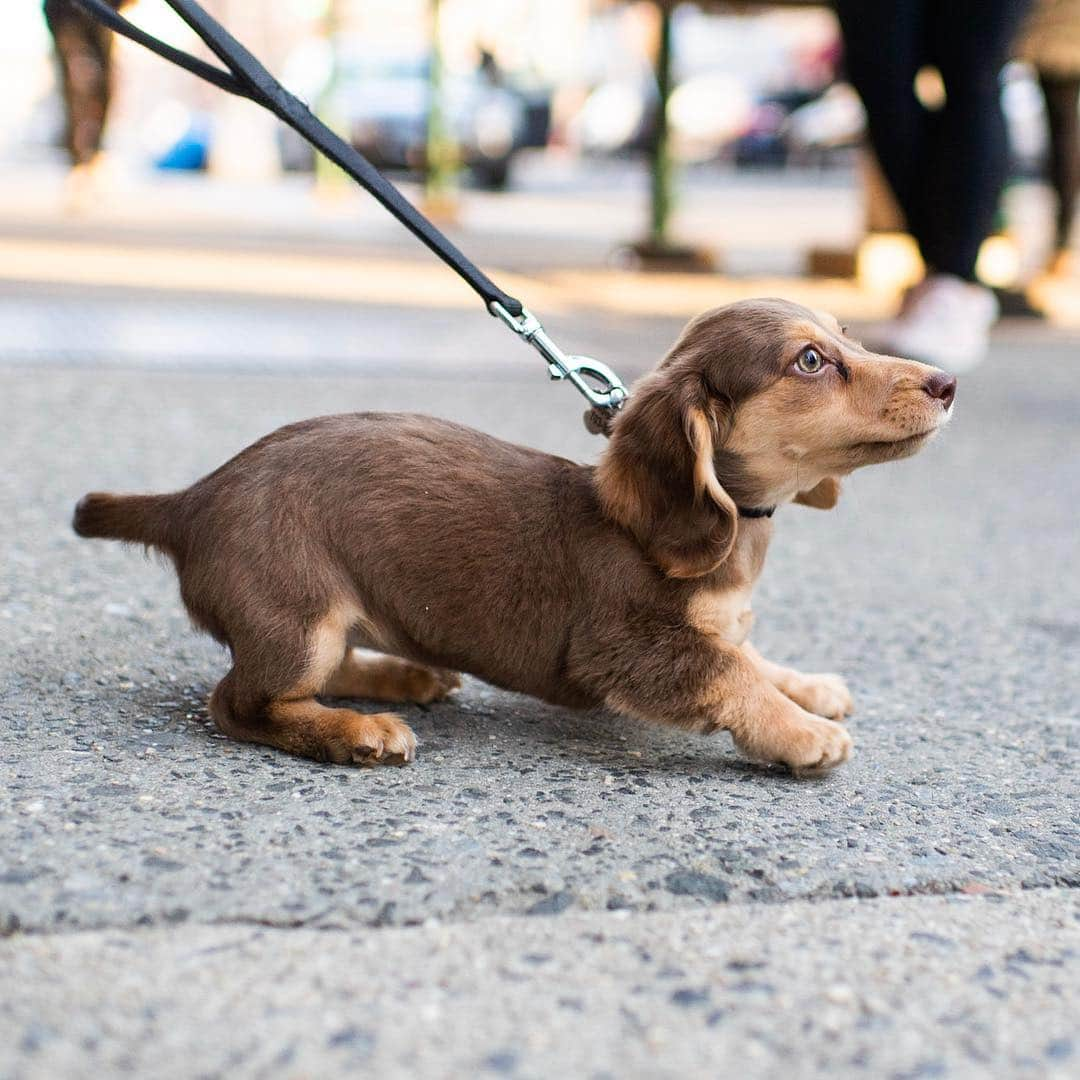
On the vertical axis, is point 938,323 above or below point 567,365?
below

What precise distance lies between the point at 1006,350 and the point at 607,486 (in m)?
5.23

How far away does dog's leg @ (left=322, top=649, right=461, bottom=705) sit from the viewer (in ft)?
9.54

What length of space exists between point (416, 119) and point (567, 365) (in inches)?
747

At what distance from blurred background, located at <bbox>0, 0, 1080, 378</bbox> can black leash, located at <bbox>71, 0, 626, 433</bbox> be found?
103 inches

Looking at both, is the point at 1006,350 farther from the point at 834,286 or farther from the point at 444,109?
the point at 444,109

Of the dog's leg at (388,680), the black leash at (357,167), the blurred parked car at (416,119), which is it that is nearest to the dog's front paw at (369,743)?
the dog's leg at (388,680)

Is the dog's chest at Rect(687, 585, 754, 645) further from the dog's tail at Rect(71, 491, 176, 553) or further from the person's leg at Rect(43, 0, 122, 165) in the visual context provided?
the person's leg at Rect(43, 0, 122, 165)

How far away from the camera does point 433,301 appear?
26.8 ft

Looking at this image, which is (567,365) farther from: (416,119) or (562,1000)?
(416,119)

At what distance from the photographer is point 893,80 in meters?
5.54

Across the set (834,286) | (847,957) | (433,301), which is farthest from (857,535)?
(834,286)

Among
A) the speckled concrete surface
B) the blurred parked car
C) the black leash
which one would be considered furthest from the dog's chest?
the blurred parked car

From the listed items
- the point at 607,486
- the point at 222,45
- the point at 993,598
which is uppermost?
the point at 222,45

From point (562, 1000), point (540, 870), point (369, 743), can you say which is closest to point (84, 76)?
point (369, 743)
